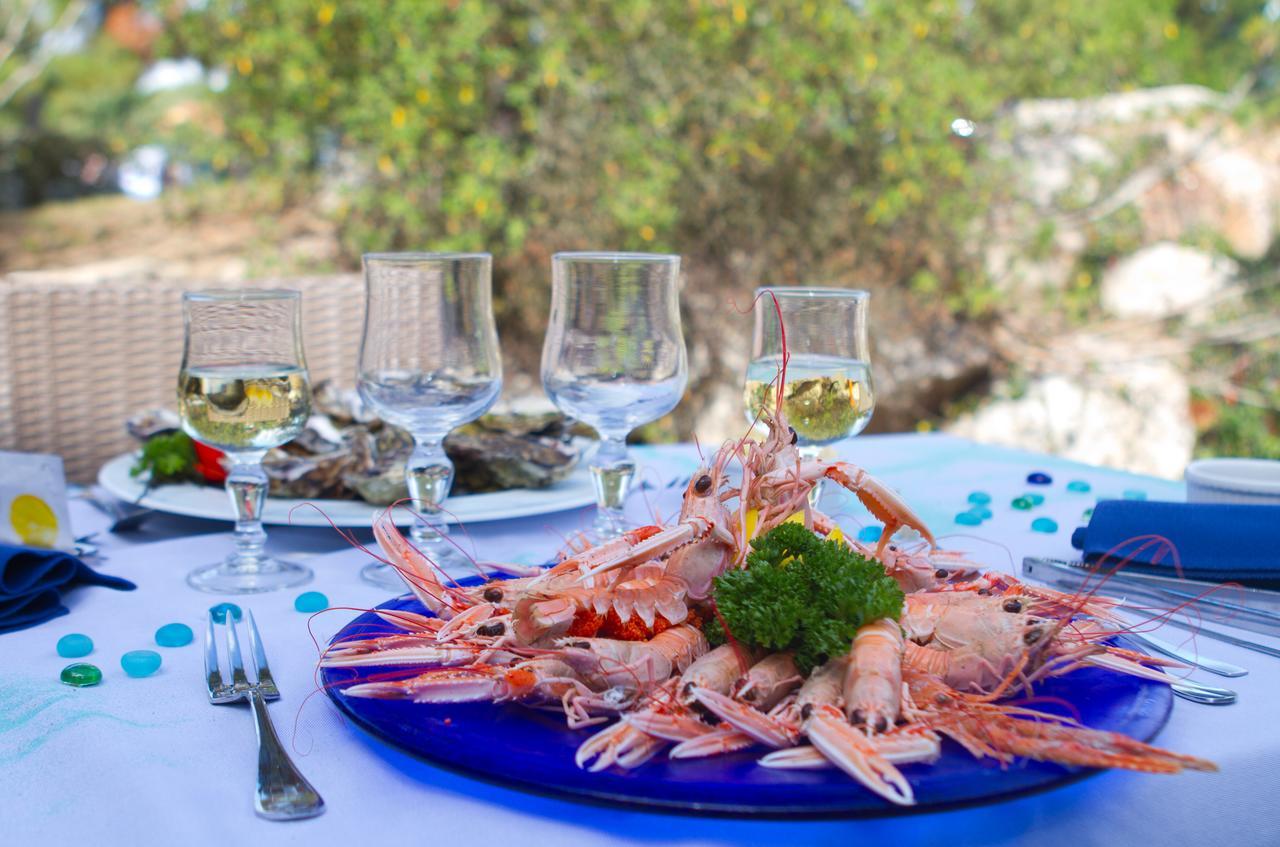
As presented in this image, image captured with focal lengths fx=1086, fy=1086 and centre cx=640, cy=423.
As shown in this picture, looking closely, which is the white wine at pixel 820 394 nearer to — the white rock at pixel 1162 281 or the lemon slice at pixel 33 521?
the lemon slice at pixel 33 521

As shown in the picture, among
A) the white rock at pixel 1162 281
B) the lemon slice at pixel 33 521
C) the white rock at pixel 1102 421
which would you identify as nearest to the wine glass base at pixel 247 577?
the lemon slice at pixel 33 521

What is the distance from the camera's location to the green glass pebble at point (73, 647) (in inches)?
48.9

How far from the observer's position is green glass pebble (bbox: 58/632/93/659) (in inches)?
48.9

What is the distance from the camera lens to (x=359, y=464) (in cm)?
189

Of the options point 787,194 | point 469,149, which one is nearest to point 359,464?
point 469,149

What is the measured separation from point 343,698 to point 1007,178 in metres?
6.08

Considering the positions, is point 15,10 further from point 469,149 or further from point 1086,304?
point 1086,304

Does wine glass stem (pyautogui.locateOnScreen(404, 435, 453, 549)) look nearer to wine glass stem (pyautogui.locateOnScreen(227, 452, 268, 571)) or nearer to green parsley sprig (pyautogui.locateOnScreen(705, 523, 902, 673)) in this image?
wine glass stem (pyautogui.locateOnScreen(227, 452, 268, 571))

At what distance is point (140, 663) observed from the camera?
1175 mm

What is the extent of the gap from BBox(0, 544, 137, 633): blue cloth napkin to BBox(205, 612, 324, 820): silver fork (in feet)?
0.94

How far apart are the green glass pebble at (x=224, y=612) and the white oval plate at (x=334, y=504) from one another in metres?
0.32

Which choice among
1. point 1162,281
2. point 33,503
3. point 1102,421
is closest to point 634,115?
point 1102,421

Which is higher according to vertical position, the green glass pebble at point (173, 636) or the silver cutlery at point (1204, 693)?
the green glass pebble at point (173, 636)

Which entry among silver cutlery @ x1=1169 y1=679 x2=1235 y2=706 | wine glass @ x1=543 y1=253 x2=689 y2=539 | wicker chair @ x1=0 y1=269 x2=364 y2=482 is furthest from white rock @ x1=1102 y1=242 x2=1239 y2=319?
silver cutlery @ x1=1169 y1=679 x2=1235 y2=706
